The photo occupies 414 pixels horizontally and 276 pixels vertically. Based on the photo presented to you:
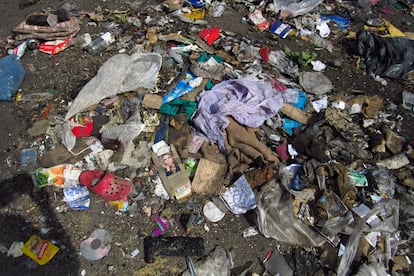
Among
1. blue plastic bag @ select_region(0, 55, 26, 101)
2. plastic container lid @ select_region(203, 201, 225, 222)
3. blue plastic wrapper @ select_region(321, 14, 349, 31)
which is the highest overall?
blue plastic bag @ select_region(0, 55, 26, 101)

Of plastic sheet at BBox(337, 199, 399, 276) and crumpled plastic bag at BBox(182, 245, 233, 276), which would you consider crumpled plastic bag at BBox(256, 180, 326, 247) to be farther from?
crumpled plastic bag at BBox(182, 245, 233, 276)

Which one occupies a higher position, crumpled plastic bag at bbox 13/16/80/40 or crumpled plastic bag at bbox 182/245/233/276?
crumpled plastic bag at bbox 13/16/80/40

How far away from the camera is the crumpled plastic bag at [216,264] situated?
2916 millimetres

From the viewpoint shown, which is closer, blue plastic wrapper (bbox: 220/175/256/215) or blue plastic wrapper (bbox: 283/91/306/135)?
blue plastic wrapper (bbox: 220/175/256/215)

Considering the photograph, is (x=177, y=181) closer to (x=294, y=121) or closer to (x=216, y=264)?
(x=216, y=264)

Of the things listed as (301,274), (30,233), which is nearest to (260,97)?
(301,274)

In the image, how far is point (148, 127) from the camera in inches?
151

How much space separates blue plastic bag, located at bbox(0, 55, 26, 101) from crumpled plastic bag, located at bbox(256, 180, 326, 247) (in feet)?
11.6

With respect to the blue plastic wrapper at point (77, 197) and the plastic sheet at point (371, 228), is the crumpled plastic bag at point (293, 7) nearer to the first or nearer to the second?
the plastic sheet at point (371, 228)

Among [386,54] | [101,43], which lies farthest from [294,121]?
[101,43]

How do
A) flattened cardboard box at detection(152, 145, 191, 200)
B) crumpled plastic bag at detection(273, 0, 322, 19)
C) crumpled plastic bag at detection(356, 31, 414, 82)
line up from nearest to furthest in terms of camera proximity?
1. flattened cardboard box at detection(152, 145, 191, 200)
2. crumpled plastic bag at detection(356, 31, 414, 82)
3. crumpled plastic bag at detection(273, 0, 322, 19)

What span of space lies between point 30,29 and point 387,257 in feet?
17.8

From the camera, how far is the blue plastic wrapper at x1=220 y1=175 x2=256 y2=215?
3.26m

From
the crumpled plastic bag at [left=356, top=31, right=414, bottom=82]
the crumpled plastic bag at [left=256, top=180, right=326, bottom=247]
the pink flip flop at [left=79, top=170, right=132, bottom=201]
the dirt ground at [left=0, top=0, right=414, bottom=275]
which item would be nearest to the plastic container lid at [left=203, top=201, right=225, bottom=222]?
the dirt ground at [left=0, top=0, right=414, bottom=275]
